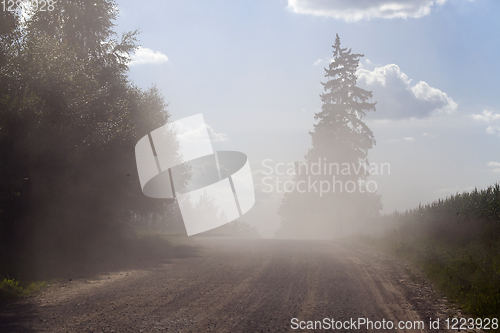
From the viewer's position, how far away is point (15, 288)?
8852 millimetres

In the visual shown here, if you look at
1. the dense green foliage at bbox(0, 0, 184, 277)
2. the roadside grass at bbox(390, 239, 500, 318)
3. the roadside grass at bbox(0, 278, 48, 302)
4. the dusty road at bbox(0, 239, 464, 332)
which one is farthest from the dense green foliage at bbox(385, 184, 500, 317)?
the dense green foliage at bbox(0, 0, 184, 277)

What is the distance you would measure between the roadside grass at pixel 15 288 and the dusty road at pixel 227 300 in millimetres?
379

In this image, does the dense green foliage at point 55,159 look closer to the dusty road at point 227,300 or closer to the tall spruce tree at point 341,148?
the dusty road at point 227,300

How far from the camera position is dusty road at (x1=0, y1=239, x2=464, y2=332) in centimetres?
638

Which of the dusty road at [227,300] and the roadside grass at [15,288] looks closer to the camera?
the dusty road at [227,300]

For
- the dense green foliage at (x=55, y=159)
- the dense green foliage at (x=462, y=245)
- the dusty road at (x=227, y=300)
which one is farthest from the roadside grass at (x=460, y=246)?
the dense green foliage at (x=55, y=159)

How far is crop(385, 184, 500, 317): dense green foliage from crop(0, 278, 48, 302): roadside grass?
10.2 meters

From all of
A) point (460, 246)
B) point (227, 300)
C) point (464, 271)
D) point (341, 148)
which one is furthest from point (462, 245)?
point (341, 148)

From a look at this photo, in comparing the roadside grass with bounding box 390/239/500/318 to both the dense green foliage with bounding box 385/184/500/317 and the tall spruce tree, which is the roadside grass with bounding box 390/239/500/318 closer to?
the dense green foliage with bounding box 385/184/500/317

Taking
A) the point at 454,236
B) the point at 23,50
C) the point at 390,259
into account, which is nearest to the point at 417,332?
the point at 390,259

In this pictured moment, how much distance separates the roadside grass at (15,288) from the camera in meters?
8.44

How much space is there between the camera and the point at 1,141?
10.9 metres

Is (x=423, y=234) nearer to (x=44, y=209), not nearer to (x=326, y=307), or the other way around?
(x=326, y=307)

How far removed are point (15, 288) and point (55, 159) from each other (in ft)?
16.1
